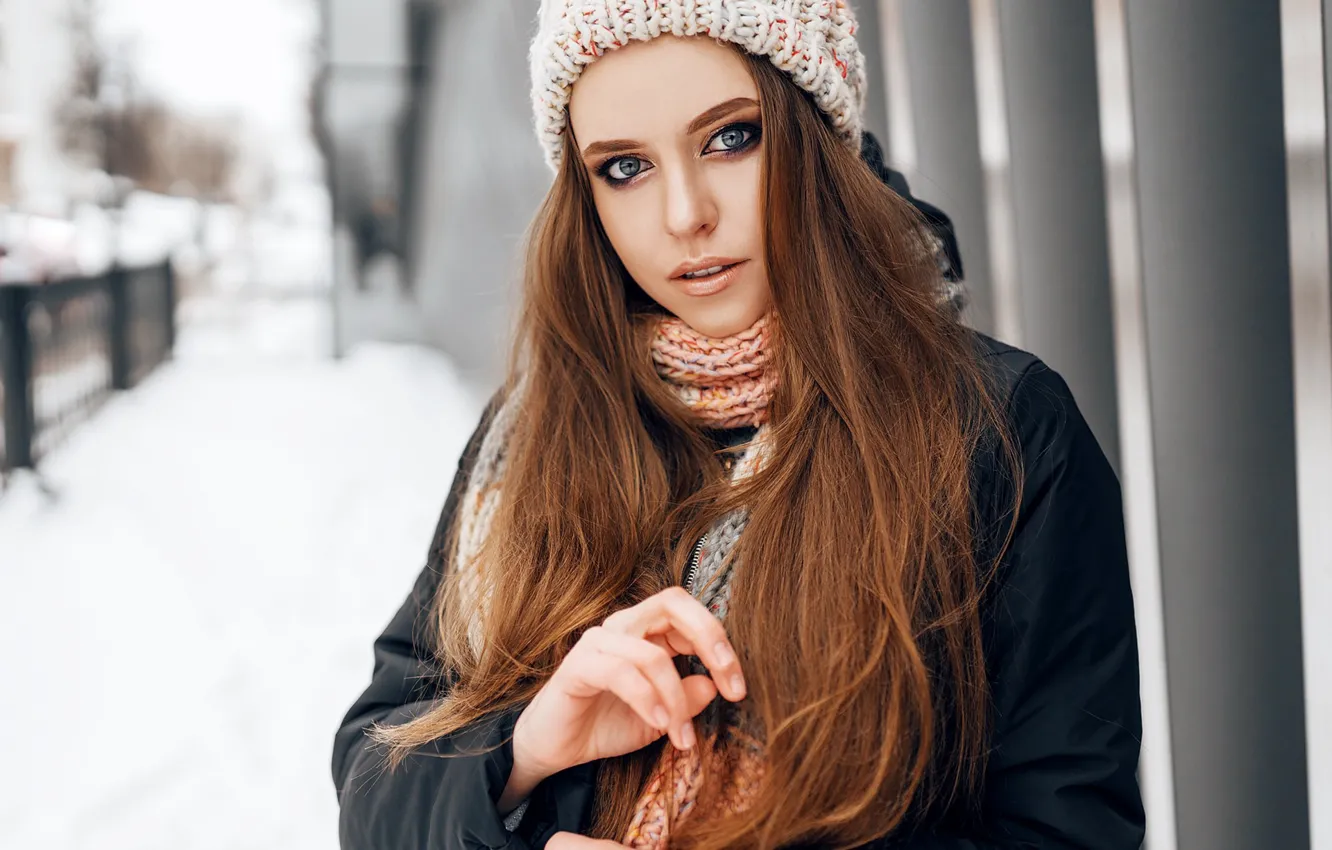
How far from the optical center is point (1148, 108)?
1.13 m

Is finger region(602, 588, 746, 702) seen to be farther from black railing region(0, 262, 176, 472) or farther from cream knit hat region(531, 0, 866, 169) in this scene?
black railing region(0, 262, 176, 472)

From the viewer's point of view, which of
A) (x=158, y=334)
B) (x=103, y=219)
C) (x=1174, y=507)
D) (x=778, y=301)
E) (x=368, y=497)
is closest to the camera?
(x=778, y=301)

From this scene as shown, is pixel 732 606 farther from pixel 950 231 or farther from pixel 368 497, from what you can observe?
pixel 368 497

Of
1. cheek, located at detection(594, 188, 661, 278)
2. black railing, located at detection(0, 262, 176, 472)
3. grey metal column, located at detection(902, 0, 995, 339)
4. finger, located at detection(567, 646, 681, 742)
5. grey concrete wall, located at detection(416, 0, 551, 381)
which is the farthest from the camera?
grey concrete wall, located at detection(416, 0, 551, 381)

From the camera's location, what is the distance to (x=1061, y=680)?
77cm

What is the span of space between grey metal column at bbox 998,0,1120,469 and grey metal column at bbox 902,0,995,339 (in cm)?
26

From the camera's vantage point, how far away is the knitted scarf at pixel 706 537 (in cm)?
80

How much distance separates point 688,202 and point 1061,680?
1.54 feet

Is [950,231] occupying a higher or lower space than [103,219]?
lower

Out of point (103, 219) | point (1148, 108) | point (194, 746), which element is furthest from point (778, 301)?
point (103, 219)

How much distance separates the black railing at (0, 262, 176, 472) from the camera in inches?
81.7

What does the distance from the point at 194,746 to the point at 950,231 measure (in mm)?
1732

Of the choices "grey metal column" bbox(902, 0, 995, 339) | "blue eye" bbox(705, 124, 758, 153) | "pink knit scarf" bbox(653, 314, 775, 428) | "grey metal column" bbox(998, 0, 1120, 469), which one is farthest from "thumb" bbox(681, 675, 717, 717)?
"grey metal column" bbox(902, 0, 995, 339)

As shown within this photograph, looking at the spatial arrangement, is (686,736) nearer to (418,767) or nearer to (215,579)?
(418,767)
